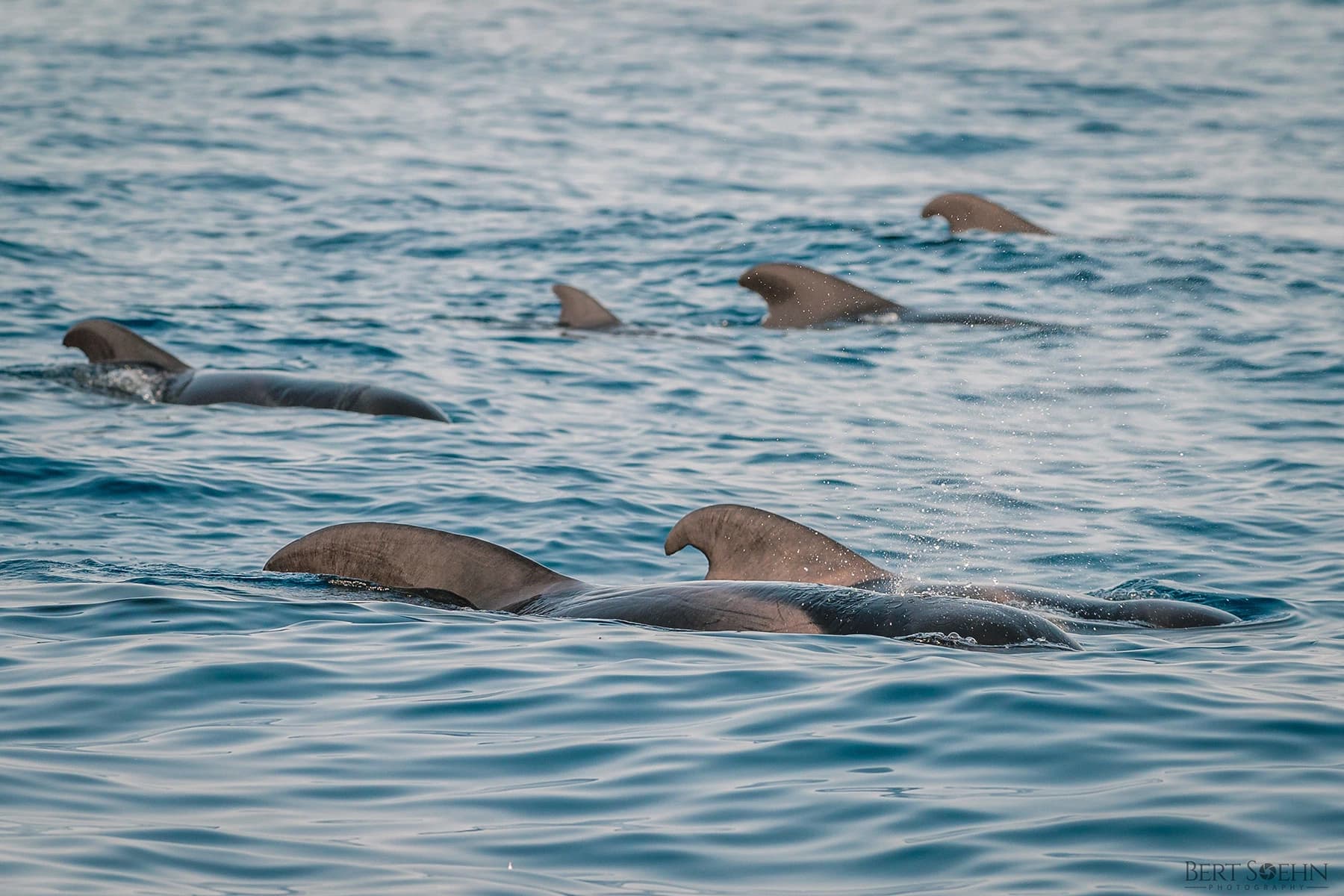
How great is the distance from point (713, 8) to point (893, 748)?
55087 millimetres

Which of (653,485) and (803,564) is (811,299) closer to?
(653,485)

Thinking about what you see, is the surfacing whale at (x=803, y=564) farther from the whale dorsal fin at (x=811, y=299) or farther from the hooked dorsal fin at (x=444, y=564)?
the whale dorsal fin at (x=811, y=299)

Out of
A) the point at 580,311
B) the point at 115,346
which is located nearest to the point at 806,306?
the point at 580,311

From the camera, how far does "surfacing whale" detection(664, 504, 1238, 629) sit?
876cm

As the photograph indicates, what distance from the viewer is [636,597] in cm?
865

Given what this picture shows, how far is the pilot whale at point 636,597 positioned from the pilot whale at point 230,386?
5298mm

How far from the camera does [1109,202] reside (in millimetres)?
26062

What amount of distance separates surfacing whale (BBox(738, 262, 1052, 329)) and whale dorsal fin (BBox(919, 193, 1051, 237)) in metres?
3.46

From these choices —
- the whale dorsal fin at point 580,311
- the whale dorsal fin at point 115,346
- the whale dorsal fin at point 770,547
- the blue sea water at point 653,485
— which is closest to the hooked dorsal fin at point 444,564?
the blue sea water at point 653,485

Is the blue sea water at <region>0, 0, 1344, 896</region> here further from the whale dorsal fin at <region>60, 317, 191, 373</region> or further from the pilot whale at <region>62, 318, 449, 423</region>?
the whale dorsal fin at <region>60, 317, 191, 373</region>

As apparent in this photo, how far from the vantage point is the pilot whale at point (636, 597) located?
26.5 ft

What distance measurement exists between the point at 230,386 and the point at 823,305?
7035 millimetres

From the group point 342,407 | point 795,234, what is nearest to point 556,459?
point 342,407

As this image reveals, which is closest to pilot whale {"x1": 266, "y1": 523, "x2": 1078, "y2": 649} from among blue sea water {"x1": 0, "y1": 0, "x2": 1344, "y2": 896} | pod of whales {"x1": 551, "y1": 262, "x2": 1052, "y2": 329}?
blue sea water {"x1": 0, "y1": 0, "x2": 1344, "y2": 896}
